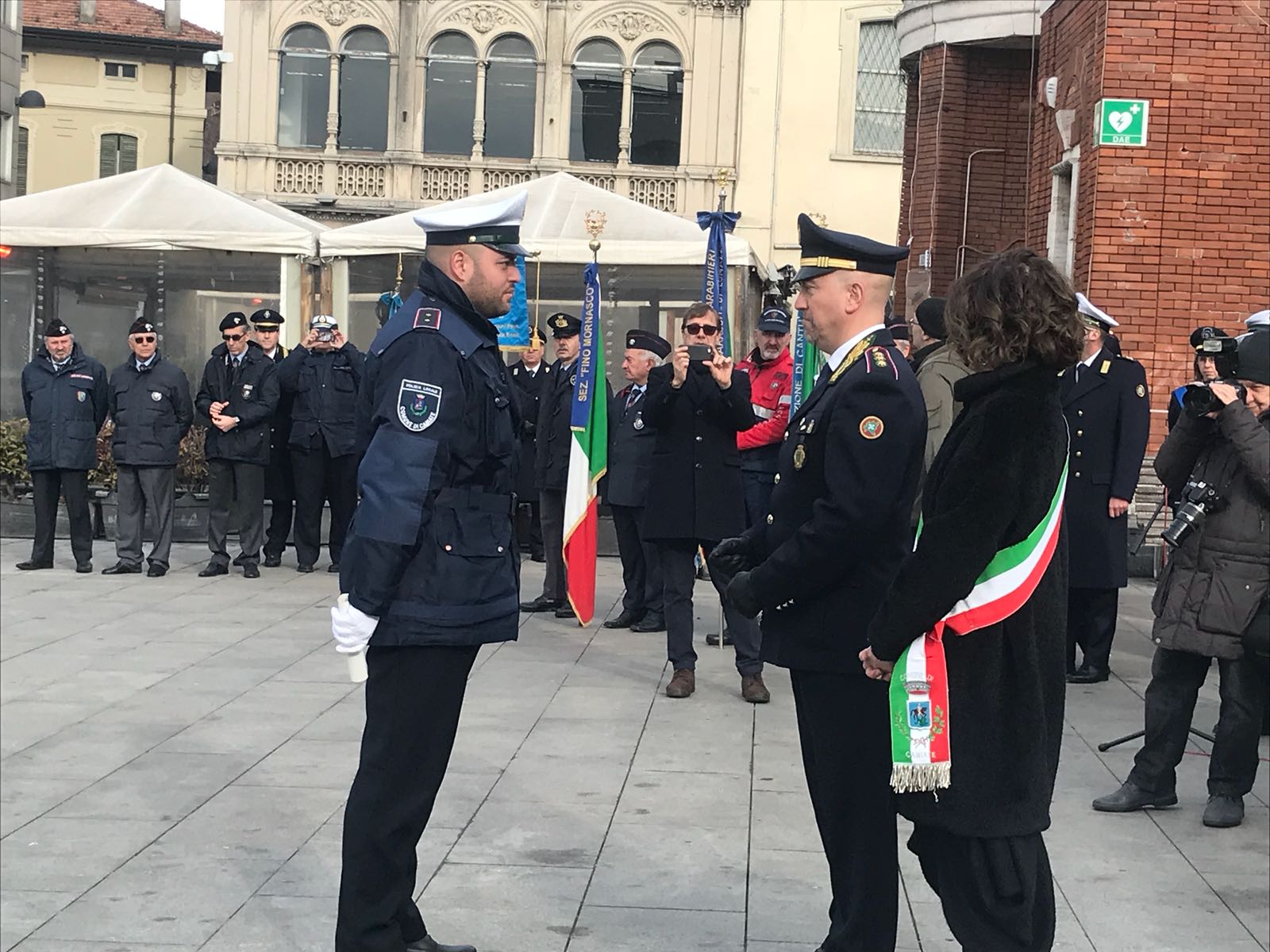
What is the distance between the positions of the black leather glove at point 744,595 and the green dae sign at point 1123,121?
1000 cm

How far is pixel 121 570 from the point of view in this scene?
13656mm

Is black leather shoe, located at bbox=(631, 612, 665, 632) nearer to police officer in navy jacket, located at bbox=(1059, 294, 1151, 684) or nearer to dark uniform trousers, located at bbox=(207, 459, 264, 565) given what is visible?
police officer in navy jacket, located at bbox=(1059, 294, 1151, 684)

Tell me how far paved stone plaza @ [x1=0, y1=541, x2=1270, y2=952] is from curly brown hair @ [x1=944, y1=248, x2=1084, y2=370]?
207 cm

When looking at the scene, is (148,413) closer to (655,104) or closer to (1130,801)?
(1130,801)

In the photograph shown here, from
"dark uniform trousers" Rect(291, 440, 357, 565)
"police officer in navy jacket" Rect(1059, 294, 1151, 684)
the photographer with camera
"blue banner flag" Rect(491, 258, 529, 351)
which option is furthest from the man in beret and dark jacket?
the photographer with camera

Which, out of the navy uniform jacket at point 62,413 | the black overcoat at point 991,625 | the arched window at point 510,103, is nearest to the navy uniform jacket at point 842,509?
the black overcoat at point 991,625

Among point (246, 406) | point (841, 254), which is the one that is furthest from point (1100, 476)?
point (246, 406)

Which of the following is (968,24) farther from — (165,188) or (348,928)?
(348,928)

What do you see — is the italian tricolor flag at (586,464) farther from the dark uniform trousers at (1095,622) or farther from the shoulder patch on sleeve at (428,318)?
the shoulder patch on sleeve at (428,318)

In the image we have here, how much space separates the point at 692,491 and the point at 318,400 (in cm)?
628

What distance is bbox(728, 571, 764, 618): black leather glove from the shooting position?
4.35m

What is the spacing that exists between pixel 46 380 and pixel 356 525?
10.4 m

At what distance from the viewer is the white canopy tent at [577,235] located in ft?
52.9

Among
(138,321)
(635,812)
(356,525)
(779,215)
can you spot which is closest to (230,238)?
(138,321)
